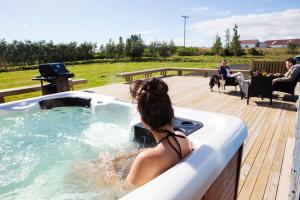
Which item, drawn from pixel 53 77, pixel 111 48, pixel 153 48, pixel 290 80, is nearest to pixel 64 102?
pixel 53 77

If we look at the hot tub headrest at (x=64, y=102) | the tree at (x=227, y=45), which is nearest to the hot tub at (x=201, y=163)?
the hot tub headrest at (x=64, y=102)

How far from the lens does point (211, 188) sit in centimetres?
132

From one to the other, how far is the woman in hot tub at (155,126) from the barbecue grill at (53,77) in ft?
13.5

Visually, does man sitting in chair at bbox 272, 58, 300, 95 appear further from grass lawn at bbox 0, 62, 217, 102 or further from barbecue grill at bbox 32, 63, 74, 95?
grass lawn at bbox 0, 62, 217, 102

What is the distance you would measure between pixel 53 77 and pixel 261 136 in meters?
4.00

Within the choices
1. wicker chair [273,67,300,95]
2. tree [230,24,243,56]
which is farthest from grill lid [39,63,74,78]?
tree [230,24,243,56]

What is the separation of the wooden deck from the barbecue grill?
1.47 metres

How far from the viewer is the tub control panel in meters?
2.08

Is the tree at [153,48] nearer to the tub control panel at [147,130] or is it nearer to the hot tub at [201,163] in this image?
the hot tub at [201,163]

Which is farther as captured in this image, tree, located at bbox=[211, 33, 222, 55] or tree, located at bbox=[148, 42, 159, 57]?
tree, located at bbox=[211, 33, 222, 55]

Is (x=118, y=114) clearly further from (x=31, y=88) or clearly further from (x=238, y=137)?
(x=31, y=88)

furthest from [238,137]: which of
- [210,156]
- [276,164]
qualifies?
[276,164]

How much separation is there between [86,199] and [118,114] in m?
1.65

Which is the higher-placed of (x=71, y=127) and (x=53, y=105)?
(x=53, y=105)
